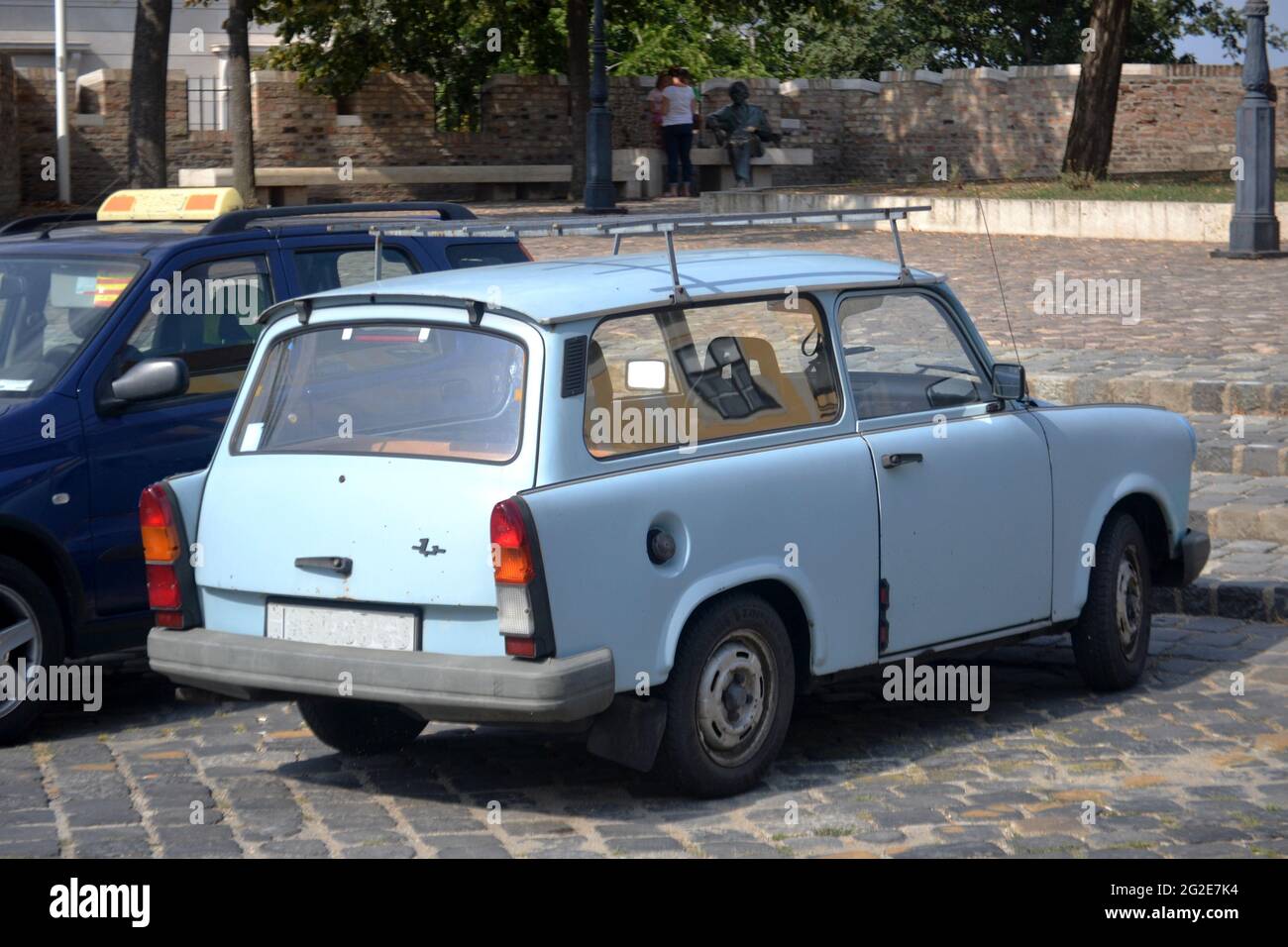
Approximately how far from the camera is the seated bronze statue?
3525 centimetres

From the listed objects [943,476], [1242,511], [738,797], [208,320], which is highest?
[208,320]

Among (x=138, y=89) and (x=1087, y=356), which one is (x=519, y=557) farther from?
(x=138, y=89)

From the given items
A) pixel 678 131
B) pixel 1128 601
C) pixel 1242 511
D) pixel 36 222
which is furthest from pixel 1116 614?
pixel 678 131

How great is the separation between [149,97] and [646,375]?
23.2 meters

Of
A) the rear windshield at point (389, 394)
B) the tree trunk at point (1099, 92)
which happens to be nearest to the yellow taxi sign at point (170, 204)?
the rear windshield at point (389, 394)

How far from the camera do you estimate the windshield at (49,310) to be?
23.9 ft

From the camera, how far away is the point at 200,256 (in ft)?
25.3

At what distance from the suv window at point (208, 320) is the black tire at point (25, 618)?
Answer: 98 cm

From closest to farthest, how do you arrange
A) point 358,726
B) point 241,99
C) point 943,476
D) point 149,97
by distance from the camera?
point 943,476 → point 358,726 → point 149,97 → point 241,99

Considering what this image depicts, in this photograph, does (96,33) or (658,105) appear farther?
(96,33)

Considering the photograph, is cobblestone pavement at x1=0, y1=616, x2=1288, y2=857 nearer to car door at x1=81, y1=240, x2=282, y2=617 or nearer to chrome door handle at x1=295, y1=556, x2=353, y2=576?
car door at x1=81, y1=240, x2=282, y2=617

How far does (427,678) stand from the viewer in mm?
5434

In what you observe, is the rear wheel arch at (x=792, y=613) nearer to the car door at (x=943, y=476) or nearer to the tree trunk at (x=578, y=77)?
the car door at (x=943, y=476)

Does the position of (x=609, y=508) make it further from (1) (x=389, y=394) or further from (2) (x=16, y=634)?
(2) (x=16, y=634)
